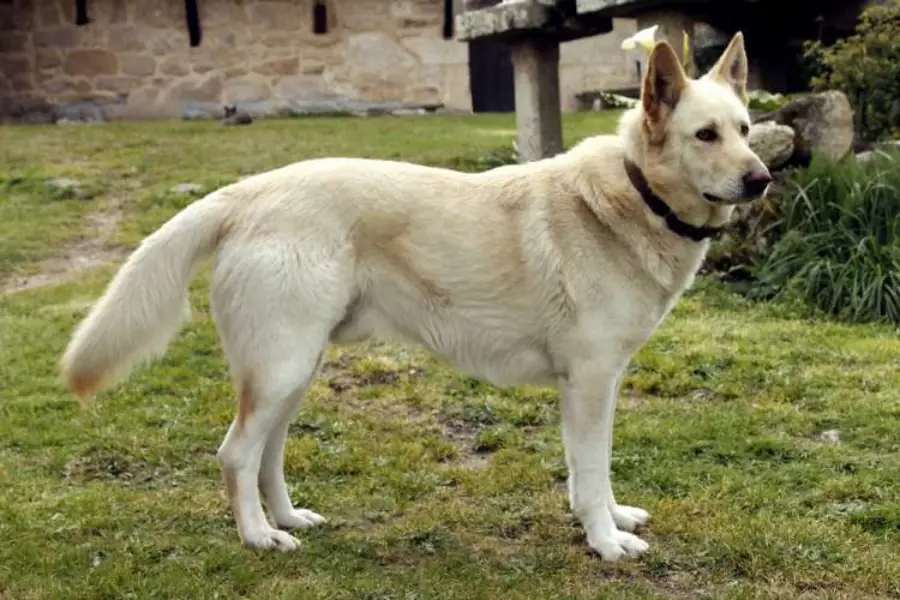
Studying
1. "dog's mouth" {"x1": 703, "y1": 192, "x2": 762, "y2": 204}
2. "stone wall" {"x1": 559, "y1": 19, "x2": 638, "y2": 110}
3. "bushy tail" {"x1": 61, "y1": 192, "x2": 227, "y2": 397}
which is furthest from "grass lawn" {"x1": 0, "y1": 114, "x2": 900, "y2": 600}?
"stone wall" {"x1": 559, "y1": 19, "x2": 638, "y2": 110}

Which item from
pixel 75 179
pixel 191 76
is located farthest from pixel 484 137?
pixel 191 76

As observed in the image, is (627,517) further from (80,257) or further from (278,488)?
(80,257)

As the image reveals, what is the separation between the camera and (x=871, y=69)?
819 cm

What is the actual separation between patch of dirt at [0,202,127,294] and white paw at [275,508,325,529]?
4.89 metres

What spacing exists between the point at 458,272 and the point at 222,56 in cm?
1442

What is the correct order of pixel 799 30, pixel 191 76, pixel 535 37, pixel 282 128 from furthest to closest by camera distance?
pixel 191 76 → pixel 282 128 → pixel 535 37 → pixel 799 30

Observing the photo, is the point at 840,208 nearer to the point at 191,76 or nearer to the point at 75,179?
the point at 75,179

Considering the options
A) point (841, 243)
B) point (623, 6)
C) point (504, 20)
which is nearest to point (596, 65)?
point (504, 20)

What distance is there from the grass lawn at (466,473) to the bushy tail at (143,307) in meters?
0.66

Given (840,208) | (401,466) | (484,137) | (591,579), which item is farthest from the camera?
(484,137)

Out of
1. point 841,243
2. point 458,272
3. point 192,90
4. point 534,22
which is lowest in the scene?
point 841,243

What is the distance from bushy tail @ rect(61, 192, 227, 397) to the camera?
371cm

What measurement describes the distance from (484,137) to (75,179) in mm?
4817

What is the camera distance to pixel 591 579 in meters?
3.64
